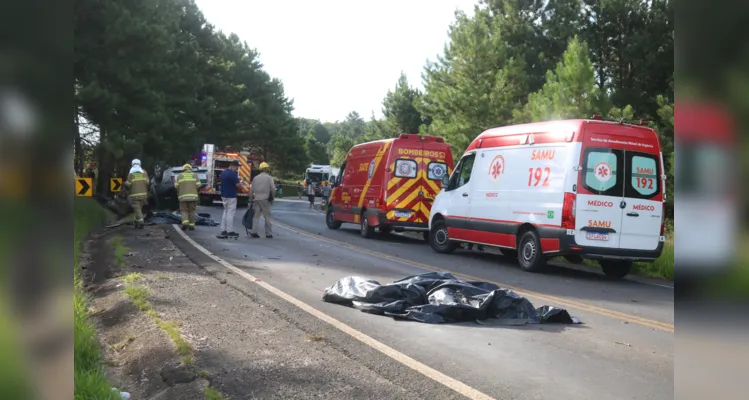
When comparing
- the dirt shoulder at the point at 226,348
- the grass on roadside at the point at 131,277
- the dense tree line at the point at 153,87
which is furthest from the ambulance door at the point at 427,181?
the grass on roadside at the point at 131,277

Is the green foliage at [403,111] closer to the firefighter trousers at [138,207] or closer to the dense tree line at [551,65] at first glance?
the dense tree line at [551,65]

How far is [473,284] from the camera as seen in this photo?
7.72 metres

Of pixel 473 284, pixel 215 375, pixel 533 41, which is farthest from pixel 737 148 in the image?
pixel 533 41

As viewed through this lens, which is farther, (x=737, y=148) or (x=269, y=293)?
(x=269, y=293)

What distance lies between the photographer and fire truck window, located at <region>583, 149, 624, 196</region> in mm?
10734

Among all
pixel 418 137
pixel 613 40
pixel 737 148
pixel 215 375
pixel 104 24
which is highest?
pixel 613 40

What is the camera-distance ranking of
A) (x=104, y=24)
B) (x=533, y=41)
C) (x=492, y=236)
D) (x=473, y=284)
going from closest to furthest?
(x=473, y=284) < (x=492, y=236) < (x=104, y=24) < (x=533, y=41)

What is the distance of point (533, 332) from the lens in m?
6.55

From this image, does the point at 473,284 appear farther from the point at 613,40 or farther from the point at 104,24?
the point at 613,40

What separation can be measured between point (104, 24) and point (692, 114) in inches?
717

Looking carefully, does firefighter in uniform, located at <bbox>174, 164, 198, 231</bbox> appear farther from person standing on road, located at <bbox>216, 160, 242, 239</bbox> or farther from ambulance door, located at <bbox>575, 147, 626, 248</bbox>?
→ ambulance door, located at <bbox>575, 147, 626, 248</bbox>

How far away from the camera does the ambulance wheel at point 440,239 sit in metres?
14.9

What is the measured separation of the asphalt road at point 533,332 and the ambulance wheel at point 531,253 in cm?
19

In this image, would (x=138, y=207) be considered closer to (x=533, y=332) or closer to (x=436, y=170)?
(x=436, y=170)
